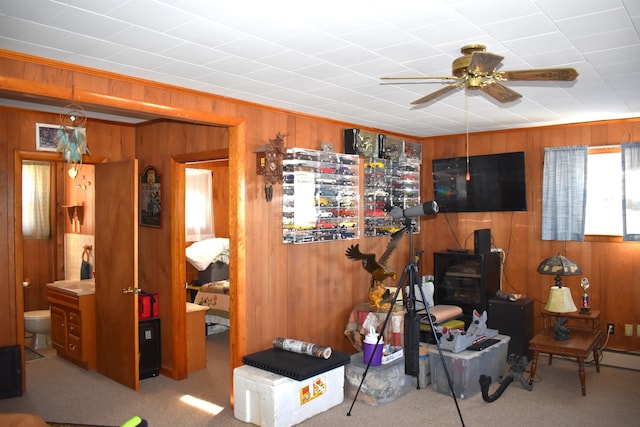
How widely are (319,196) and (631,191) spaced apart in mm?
2952

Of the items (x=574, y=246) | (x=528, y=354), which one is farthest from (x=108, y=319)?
(x=574, y=246)

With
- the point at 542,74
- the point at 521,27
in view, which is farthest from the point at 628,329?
the point at 521,27

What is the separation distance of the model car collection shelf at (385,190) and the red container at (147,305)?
2.15 m

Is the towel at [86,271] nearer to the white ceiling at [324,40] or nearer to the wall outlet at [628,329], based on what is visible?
the white ceiling at [324,40]

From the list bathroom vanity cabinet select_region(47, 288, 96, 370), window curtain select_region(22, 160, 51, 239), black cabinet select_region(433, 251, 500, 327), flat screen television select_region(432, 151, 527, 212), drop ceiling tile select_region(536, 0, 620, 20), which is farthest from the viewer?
window curtain select_region(22, 160, 51, 239)

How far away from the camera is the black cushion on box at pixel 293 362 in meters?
3.58

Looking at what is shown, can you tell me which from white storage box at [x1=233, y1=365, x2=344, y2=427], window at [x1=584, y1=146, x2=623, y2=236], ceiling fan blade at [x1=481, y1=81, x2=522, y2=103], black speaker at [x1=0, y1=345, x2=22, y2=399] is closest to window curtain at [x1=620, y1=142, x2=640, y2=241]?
window at [x1=584, y1=146, x2=623, y2=236]

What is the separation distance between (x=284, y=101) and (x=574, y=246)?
3.34m

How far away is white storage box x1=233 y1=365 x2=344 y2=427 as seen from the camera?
348 centimetres

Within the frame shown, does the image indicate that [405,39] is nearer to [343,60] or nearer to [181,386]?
[343,60]

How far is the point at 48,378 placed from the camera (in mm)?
4602

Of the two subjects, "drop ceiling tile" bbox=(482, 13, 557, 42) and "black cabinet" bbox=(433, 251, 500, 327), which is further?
"black cabinet" bbox=(433, 251, 500, 327)

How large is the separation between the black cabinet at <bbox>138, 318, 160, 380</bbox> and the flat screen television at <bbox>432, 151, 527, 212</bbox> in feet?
11.2

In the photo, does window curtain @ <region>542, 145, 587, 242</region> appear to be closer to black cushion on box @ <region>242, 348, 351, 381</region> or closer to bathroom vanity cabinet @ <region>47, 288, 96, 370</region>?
black cushion on box @ <region>242, 348, 351, 381</region>
